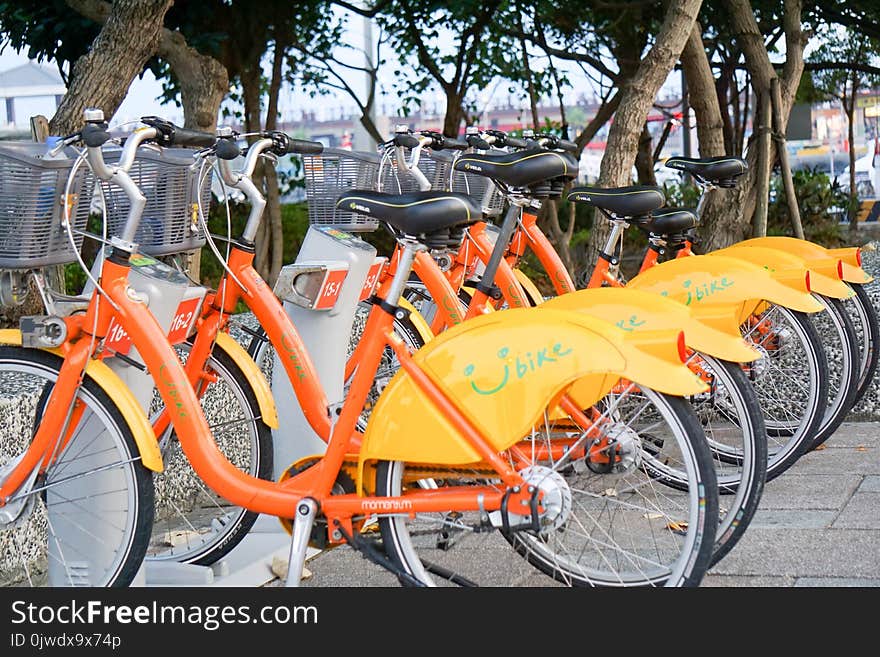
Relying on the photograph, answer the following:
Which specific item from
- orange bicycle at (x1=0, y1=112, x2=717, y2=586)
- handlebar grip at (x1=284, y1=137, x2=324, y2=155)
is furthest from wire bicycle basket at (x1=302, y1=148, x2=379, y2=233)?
orange bicycle at (x1=0, y1=112, x2=717, y2=586)

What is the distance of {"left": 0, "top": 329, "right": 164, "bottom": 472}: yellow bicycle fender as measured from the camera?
10.2ft

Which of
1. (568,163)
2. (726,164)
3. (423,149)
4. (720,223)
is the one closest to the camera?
(568,163)

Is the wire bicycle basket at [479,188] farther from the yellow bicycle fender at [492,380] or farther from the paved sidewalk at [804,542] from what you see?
the yellow bicycle fender at [492,380]

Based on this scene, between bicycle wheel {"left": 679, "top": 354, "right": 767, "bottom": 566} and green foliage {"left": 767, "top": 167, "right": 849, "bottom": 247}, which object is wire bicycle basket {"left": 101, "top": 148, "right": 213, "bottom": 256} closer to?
bicycle wheel {"left": 679, "top": 354, "right": 767, "bottom": 566}

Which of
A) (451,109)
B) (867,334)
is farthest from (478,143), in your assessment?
(451,109)

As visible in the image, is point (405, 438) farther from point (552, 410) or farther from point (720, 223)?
point (720, 223)

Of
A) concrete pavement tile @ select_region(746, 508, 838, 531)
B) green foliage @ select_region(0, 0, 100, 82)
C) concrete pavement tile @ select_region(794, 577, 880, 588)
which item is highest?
green foliage @ select_region(0, 0, 100, 82)

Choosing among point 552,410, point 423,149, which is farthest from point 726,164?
point 552,410

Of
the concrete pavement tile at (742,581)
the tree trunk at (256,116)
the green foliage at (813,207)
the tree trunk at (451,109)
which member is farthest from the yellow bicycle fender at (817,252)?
the green foliage at (813,207)

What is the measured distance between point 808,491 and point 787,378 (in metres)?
0.43

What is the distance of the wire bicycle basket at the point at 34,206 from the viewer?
303cm

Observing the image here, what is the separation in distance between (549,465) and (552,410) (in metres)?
0.14

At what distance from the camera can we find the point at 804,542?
4.05 meters

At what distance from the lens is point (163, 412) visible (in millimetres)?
3621
